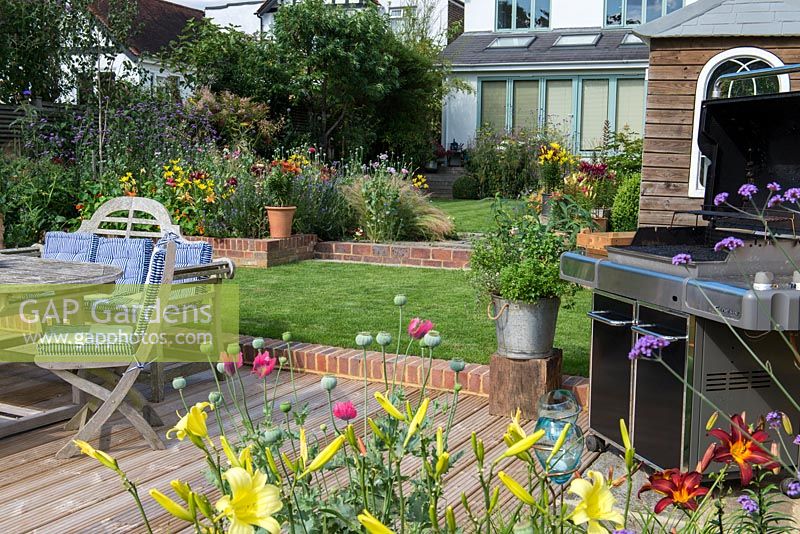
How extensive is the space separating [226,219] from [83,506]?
720 centimetres

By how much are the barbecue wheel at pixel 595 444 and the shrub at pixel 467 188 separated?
15.4 meters

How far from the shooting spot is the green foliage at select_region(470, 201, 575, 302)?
14.1 feet

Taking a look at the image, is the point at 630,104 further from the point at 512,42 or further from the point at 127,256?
the point at 127,256

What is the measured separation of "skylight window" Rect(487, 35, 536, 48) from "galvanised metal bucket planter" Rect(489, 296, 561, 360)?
63.1 feet

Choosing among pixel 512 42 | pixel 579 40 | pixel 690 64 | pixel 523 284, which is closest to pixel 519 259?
pixel 523 284

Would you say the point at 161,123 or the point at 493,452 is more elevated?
the point at 161,123

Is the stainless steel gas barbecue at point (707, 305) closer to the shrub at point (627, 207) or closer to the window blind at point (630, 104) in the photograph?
the shrub at point (627, 207)

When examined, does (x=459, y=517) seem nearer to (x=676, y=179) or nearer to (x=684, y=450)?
(x=684, y=450)

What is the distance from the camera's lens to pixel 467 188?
19.1 meters

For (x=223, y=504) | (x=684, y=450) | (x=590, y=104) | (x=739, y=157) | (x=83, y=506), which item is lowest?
(x=83, y=506)

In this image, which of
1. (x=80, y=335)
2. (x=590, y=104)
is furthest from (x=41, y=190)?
(x=590, y=104)

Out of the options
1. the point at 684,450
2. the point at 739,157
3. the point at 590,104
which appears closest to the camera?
the point at 684,450

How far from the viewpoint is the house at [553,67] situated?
824 inches

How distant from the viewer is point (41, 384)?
17.3 feet
